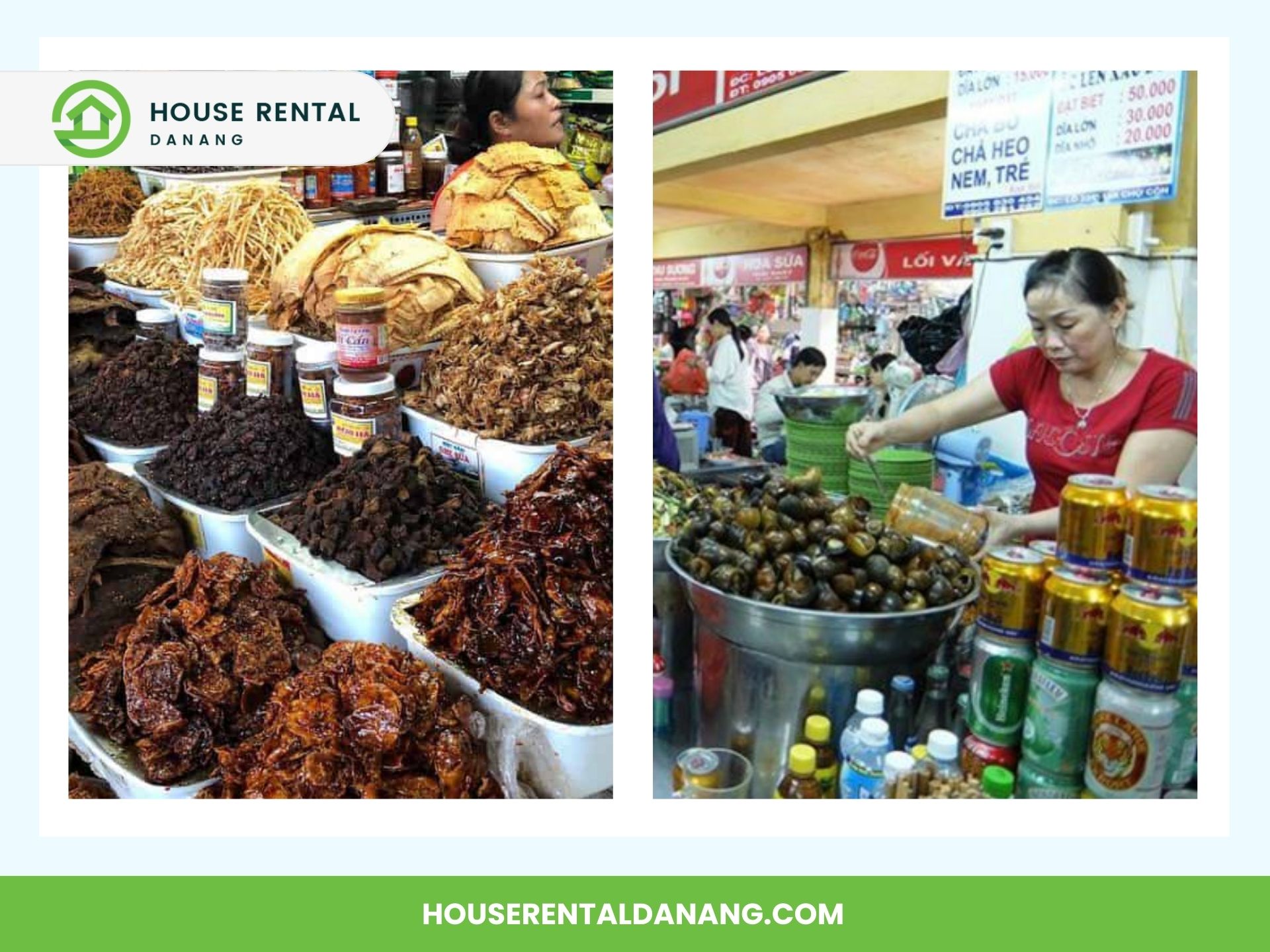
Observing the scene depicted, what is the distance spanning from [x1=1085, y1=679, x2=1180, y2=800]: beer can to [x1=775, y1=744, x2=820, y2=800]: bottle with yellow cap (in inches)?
17.9

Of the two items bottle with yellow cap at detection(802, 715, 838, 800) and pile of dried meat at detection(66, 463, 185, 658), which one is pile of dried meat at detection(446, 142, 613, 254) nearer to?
pile of dried meat at detection(66, 463, 185, 658)

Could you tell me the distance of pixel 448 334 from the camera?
2.12 metres

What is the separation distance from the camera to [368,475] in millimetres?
1881

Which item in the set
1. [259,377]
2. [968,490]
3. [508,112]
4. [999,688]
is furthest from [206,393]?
[999,688]

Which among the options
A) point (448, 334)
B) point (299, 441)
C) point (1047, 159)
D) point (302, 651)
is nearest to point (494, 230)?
point (448, 334)

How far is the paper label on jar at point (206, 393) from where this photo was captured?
225 cm

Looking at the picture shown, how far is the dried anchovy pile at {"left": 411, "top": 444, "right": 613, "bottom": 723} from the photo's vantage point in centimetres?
163

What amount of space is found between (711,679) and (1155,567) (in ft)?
2.60

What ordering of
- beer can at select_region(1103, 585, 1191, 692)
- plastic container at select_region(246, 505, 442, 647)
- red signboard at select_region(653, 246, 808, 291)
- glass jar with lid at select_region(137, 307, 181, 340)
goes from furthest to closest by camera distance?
1. glass jar with lid at select_region(137, 307, 181, 340)
2. red signboard at select_region(653, 246, 808, 291)
3. plastic container at select_region(246, 505, 442, 647)
4. beer can at select_region(1103, 585, 1191, 692)

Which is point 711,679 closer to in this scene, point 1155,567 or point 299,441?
point 1155,567

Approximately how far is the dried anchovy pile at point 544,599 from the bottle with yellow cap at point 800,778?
0.34 m

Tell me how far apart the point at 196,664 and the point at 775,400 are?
1.30m

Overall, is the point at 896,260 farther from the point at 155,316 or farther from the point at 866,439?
the point at 155,316

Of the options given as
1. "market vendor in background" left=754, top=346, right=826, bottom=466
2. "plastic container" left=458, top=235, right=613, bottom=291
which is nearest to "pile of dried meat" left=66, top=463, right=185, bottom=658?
"plastic container" left=458, top=235, right=613, bottom=291
